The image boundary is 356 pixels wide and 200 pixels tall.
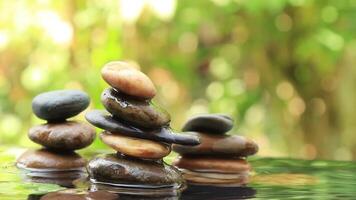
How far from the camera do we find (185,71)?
8.44 ft

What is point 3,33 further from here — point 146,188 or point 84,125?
point 146,188

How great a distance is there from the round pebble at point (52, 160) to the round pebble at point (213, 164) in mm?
122

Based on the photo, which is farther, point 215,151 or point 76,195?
point 215,151

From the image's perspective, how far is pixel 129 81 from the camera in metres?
0.75

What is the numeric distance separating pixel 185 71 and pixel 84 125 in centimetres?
171

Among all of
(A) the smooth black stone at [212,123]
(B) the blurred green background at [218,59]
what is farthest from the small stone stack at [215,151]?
(B) the blurred green background at [218,59]

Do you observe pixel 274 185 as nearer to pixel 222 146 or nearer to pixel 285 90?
pixel 222 146

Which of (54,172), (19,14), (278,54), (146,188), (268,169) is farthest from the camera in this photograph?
(278,54)

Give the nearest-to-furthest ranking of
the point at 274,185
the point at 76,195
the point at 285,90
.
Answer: the point at 76,195, the point at 274,185, the point at 285,90

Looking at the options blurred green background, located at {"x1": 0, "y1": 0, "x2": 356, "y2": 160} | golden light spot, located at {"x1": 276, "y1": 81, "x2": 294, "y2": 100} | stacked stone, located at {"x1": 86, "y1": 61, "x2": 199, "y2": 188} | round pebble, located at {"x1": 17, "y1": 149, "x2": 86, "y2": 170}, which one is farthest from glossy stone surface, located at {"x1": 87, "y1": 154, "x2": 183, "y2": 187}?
golden light spot, located at {"x1": 276, "y1": 81, "x2": 294, "y2": 100}

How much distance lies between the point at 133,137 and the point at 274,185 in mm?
167

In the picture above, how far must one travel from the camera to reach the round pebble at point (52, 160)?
85cm

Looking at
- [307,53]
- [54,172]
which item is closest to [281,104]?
[307,53]

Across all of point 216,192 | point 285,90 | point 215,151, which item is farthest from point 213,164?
point 285,90
